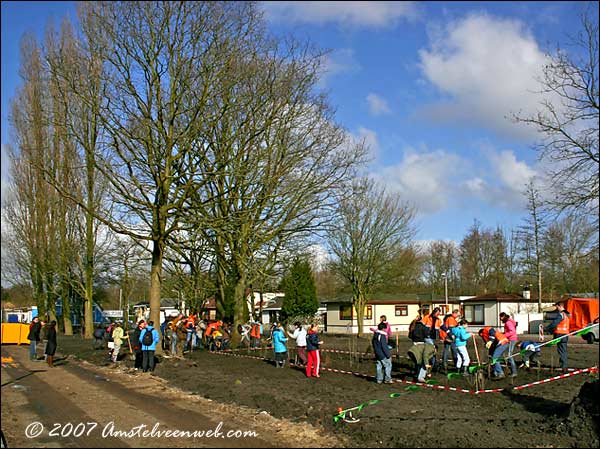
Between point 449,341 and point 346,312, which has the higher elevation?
point 449,341

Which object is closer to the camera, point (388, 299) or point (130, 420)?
point (130, 420)

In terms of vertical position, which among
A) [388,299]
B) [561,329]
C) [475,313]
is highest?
[388,299]

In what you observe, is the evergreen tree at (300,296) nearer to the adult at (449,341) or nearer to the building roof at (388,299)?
the building roof at (388,299)

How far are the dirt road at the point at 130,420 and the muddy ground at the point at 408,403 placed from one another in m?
0.60

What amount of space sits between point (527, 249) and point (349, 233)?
449 inches

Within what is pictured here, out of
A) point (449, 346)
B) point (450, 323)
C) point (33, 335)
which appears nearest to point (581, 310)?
point (450, 323)

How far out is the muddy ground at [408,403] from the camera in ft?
29.7

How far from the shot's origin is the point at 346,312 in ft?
174

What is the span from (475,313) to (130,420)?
41226 mm

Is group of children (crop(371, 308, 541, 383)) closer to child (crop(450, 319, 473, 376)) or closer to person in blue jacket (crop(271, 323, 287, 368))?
child (crop(450, 319, 473, 376))

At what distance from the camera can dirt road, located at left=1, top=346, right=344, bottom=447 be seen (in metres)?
9.38

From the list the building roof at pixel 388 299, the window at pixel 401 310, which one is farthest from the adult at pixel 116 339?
the window at pixel 401 310

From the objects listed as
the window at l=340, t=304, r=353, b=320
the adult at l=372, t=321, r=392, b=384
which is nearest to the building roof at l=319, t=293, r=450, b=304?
the window at l=340, t=304, r=353, b=320

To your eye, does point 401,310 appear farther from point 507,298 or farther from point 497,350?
point 497,350
